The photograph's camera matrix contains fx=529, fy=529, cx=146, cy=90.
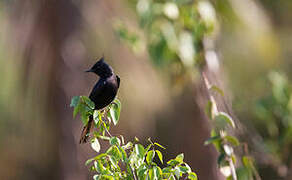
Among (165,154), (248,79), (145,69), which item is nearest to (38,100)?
(145,69)

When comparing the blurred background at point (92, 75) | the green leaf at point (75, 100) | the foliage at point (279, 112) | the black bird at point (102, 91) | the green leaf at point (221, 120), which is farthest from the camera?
the blurred background at point (92, 75)

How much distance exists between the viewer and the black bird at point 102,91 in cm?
246

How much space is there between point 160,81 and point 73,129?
7.22 ft

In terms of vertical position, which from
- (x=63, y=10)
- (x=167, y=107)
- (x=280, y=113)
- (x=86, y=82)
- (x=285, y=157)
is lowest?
(x=285, y=157)

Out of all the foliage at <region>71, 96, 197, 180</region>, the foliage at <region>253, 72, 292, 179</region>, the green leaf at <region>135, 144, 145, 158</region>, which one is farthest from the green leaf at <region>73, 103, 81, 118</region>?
the foliage at <region>253, 72, 292, 179</region>

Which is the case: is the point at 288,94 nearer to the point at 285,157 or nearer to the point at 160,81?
the point at 285,157

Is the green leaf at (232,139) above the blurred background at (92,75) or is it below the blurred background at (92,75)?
below

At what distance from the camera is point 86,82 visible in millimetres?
5461

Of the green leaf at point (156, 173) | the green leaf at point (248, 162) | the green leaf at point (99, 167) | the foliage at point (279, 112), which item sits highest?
the foliage at point (279, 112)

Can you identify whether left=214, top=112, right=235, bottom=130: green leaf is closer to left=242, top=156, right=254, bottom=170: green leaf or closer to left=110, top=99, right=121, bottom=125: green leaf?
left=242, top=156, right=254, bottom=170: green leaf

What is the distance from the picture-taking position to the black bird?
246 centimetres

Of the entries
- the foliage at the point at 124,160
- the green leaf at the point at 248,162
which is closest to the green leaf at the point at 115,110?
the foliage at the point at 124,160

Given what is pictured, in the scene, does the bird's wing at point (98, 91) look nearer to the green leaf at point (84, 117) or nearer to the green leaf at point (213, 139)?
the green leaf at point (84, 117)

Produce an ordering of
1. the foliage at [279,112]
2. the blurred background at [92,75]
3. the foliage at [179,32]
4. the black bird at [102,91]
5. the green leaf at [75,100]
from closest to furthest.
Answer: the green leaf at [75,100], the black bird at [102,91], the foliage at [179,32], the foliage at [279,112], the blurred background at [92,75]
